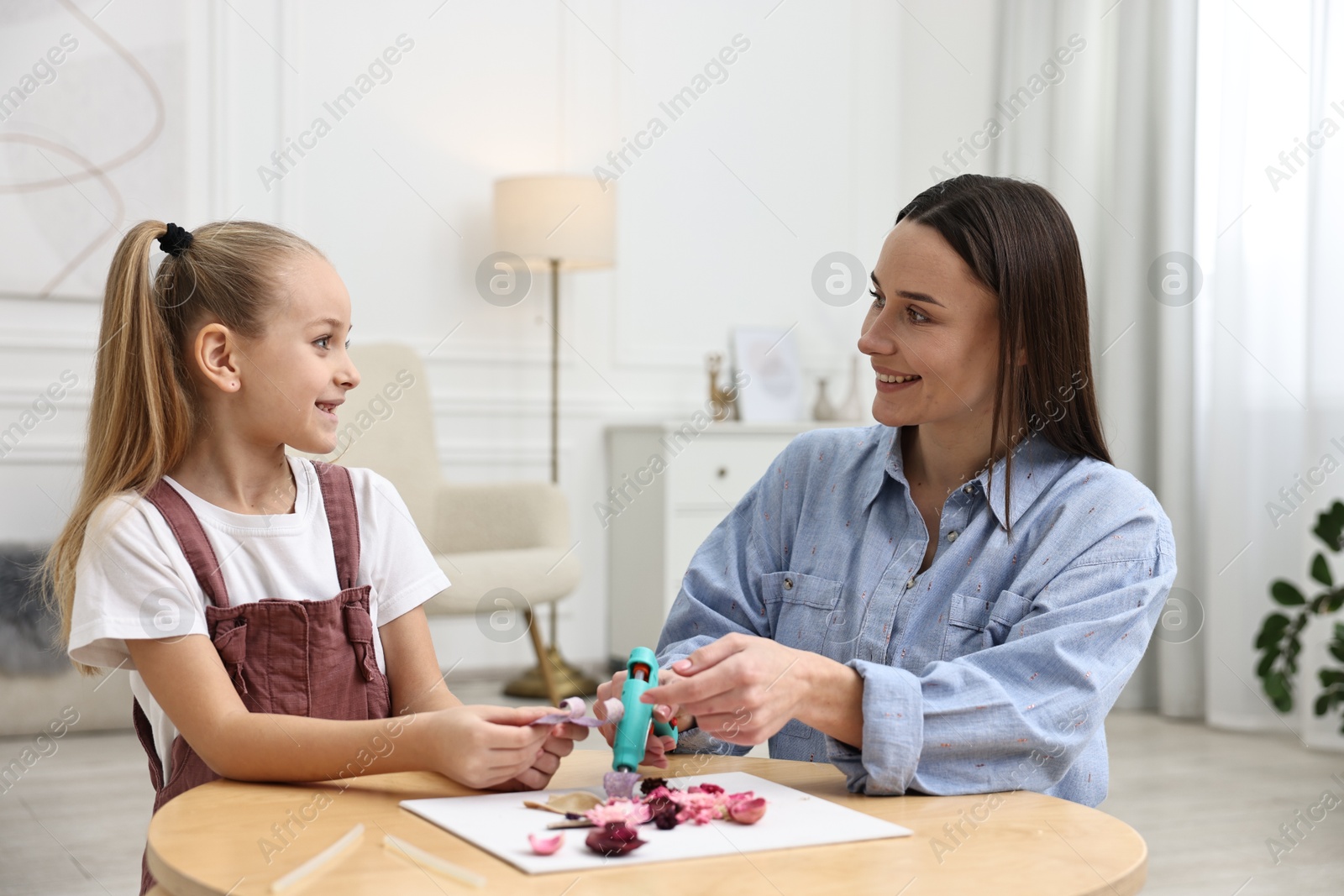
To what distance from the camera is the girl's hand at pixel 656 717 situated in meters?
1.02

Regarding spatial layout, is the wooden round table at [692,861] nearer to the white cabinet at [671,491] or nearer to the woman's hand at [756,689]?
→ the woman's hand at [756,689]

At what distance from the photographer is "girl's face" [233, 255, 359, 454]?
4.06ft

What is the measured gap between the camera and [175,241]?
1260mm

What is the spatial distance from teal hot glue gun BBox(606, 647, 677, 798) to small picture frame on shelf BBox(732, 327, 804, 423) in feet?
11.2

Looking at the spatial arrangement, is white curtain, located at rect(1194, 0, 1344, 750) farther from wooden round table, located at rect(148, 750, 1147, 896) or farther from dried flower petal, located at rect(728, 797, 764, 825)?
dried flower petal, located at rect(728, 797, 764, 825)

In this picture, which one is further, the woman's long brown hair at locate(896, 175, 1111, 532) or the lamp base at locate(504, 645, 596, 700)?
the lamp base at locate(504, 645, 596, 700)

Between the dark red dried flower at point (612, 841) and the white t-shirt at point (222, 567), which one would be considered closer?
the dark red dried flower at point (612, 841)

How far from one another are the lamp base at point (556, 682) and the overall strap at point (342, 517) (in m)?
2.60

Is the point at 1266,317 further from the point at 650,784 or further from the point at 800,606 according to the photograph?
the point at 650,784

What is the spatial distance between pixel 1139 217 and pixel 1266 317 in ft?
1.78

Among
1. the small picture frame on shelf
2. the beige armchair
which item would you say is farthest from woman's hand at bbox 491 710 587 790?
the small picture frame on shelf

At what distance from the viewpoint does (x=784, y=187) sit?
15.5 ft

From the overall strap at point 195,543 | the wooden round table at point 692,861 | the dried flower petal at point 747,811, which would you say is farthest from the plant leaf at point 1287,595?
the overall strap at point 195,543

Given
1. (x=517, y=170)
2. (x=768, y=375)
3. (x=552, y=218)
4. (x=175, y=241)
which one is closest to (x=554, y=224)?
(x=552, y=218)
